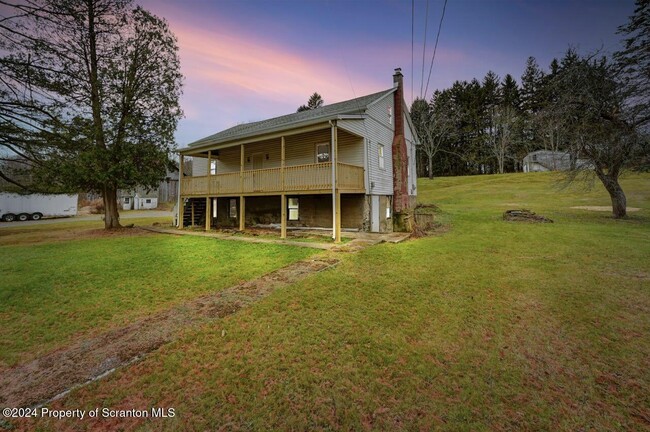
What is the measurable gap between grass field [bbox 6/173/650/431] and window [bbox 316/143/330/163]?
30.0 feet

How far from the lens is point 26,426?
2.58 meters

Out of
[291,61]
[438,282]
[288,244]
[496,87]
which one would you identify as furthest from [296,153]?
[496,87]

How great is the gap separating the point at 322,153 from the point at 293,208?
12.1 feet

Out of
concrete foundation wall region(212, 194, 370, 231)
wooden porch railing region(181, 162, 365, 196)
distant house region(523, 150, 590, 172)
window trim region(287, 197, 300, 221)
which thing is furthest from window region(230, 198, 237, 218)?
distant house region(523, 150, 590, 172)

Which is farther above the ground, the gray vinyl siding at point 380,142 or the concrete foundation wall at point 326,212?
the gray vinyl siding at point 380,142

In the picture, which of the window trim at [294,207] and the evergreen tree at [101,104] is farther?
the window trim at [294,207]

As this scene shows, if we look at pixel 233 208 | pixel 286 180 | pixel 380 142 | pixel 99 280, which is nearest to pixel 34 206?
pixel 233 208

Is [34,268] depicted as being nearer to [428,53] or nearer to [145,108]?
[145,108]

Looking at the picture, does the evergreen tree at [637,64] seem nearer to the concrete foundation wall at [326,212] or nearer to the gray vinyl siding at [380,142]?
the gray vinyl siding at [380,142]

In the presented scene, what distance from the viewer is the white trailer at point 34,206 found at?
85.0 ft

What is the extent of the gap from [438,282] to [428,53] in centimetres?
735

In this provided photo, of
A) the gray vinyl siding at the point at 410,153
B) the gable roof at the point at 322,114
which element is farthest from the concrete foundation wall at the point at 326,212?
the gray vinyl siding at the point at 410,153

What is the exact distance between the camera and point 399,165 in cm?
1669

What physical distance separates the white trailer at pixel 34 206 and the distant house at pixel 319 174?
21473 millimetres
